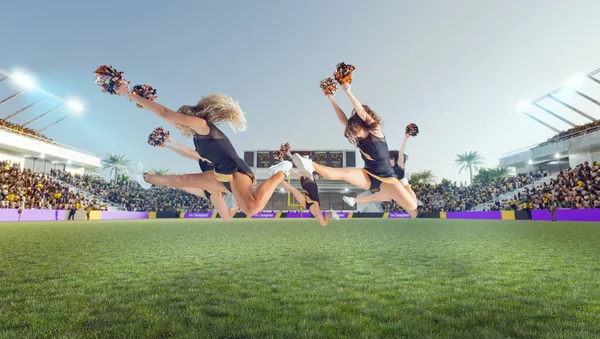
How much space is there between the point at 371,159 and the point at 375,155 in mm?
95

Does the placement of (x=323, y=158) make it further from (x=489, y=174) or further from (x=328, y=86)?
(x=489, y=174)

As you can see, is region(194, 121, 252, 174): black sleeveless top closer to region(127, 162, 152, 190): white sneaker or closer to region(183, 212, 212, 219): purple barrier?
region(127, 162, 152, 190): white sneaker

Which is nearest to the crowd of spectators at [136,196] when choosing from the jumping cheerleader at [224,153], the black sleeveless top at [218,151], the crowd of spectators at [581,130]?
the jumping cheerleader at [224,153]

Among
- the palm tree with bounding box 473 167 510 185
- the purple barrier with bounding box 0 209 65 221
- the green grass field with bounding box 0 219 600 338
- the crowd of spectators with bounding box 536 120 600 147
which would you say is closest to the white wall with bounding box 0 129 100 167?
the purple barrier with bounding box 0 209 65 221

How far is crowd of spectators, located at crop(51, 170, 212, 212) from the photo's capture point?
36.8 metres

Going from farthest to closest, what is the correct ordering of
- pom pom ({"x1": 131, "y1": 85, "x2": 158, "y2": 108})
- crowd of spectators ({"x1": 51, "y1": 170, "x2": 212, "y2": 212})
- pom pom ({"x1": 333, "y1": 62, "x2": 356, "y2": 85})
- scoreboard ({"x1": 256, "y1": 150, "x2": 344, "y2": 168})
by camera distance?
scoreboard ({"x1": 256, "y1": 150, "x2": 344, "y2": 168}), crowd of spectators ({"x1": 51, "y1": 170, "x2": 212, "y2": 212}), pom pom ({"x1": 333, "y1": 62, "x2": 356, "y2": 85}), pom pom ({"x1": 131, "y1": 85, "x2": 158, "y2": 108})

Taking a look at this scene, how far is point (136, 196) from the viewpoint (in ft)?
122

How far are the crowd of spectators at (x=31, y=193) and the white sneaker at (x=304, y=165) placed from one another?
1083 inches

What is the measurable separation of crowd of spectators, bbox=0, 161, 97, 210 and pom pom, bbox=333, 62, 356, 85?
28185 mm

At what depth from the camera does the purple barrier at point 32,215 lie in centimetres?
2291

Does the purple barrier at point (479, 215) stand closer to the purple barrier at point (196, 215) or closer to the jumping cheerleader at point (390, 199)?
the purple barrier at point (196, 215)

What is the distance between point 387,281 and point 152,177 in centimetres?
393

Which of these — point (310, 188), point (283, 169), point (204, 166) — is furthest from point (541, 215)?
point (204, 166)

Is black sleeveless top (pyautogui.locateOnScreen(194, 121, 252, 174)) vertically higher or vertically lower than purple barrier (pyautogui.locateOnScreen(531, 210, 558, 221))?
higher
